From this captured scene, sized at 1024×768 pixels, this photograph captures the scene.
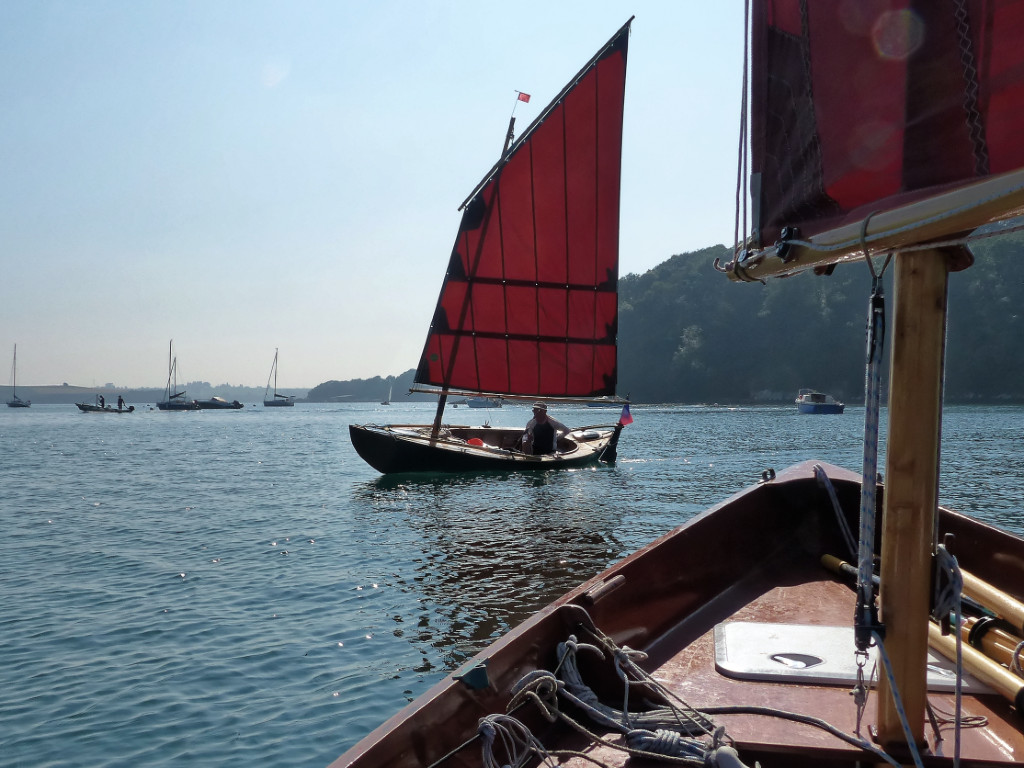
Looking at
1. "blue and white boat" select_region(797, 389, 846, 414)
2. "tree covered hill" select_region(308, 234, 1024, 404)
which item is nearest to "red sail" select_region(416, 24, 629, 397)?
"blue and white boat" select_region(797, 389, 846, 414)

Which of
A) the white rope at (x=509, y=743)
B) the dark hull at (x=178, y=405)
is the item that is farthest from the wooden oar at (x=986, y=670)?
the dark hull at (x=178, y=405)

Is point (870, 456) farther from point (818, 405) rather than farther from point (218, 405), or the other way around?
point (218, 405)

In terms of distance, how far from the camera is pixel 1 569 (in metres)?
13.4

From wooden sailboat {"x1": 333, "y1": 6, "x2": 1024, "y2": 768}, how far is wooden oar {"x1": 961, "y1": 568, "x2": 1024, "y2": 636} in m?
0.02

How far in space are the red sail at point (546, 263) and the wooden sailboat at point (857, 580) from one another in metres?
18.3

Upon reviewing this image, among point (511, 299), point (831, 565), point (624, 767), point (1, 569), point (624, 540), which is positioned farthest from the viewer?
point (511, 299)

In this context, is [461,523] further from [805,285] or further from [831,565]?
[805,285]

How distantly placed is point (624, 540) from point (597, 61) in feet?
44.9

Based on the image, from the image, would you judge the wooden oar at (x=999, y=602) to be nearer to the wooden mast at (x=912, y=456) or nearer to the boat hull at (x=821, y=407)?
the wooden mast at (x=912, y=456)

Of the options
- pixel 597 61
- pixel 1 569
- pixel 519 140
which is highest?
pixel 597 61

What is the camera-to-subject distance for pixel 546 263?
2273cm

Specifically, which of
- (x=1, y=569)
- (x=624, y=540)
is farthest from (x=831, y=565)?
(x=1, y=569)

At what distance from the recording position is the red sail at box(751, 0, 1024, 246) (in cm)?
237

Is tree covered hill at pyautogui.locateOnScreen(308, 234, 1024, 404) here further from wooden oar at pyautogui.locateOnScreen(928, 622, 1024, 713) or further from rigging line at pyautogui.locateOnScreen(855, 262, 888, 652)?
rigging line at pyautogui.locateOnScreen(855, 262, 888, 652)
